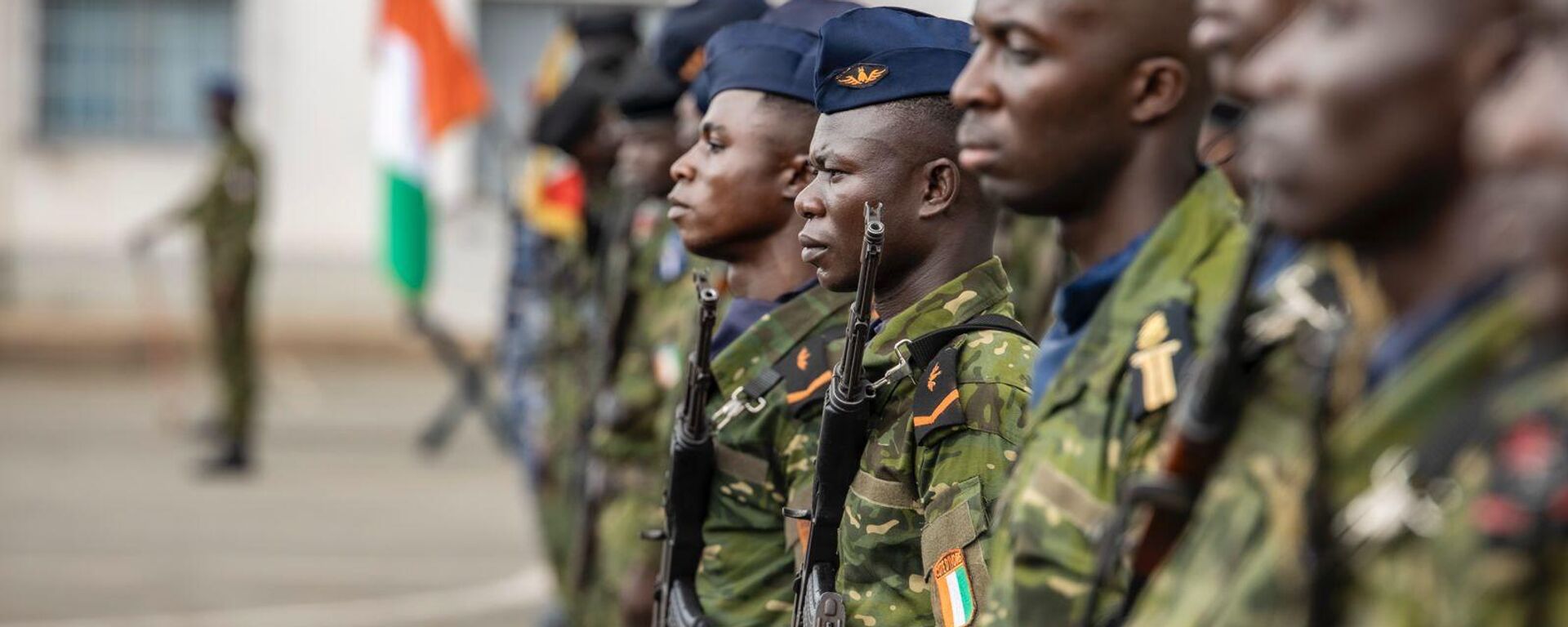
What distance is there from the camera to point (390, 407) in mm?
17281

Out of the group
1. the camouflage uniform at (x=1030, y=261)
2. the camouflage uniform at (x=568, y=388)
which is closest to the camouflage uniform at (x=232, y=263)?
the camouflage uniform at (x=568, y=388)

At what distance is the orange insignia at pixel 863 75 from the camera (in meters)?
3.34

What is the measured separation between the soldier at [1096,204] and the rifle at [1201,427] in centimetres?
19

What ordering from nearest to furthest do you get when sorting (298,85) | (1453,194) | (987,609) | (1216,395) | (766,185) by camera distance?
(1453,194)
(1216,395)
(987,609)
(766,185)
(298,85)

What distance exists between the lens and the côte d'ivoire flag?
12.0 m

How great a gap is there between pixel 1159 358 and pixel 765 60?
6.22 ft

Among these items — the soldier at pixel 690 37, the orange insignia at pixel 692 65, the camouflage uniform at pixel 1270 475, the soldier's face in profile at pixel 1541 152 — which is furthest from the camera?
the orange insignia at pixel 692 65

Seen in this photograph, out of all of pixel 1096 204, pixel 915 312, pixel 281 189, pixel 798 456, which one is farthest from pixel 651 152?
pixel 281 189

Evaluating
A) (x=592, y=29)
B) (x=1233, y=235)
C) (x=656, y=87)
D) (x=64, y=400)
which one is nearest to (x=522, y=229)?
(x=592, y=29)

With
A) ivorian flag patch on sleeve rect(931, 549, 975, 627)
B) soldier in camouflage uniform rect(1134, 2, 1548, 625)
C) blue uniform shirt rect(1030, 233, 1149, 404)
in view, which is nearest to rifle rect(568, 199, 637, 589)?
ivorian flag patch on sleeve rect(931, 549, 975, 627)

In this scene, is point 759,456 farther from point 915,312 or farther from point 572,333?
point 572,333

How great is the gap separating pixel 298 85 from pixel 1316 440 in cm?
1906

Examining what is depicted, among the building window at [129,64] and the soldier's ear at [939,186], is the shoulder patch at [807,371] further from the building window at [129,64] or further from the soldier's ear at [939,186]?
the building window at [129,64]

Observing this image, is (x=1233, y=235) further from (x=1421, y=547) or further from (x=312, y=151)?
(x=312, y=151)
